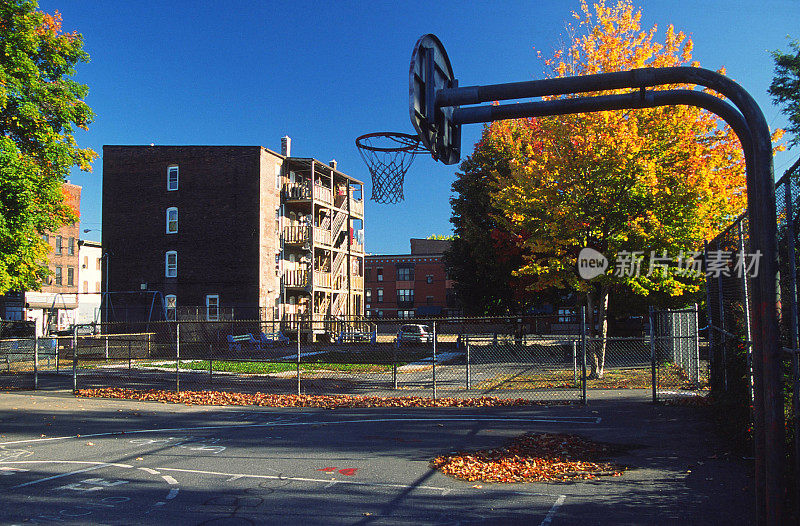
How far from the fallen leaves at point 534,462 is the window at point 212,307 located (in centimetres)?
3309

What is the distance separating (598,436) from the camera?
11500mm

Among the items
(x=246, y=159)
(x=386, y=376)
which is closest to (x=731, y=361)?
(x=386, y=376)

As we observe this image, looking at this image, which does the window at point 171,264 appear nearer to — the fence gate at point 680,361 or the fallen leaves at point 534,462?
the fence gate at point 680,361

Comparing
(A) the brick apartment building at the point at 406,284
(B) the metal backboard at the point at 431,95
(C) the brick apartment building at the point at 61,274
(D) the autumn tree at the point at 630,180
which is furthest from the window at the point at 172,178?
(A) the brick apartment building at the point at 406,284

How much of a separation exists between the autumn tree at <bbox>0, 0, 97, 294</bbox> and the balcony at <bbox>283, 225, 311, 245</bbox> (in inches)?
752

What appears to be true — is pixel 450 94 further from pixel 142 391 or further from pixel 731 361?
pixel 142 391

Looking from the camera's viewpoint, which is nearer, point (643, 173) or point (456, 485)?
point (456, 485)

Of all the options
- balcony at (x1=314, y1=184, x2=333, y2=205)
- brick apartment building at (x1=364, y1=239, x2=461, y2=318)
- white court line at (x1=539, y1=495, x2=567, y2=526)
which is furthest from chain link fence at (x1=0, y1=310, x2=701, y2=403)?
brick apartment building at (x1=364, y1=239, x2=461, y2=318)

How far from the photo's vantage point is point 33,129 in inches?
957

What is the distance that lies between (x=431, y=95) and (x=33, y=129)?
2337cm

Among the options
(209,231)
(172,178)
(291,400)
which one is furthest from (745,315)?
(172,178)

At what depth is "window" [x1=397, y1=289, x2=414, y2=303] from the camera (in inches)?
3391

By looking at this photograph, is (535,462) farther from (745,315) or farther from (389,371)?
(389,371)

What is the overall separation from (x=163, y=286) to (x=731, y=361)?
38558 millimetres
